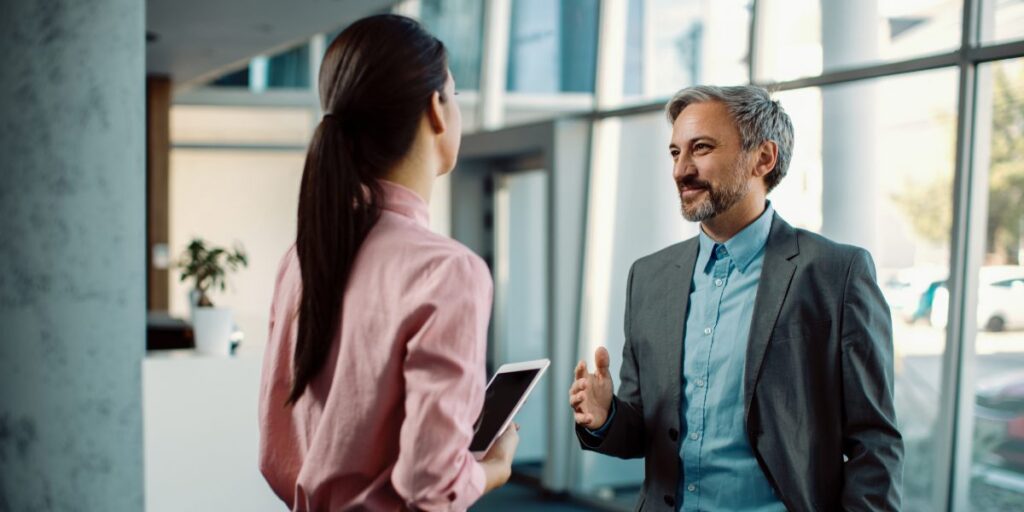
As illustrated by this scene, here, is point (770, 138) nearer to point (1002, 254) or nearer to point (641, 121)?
point (1002, 254)

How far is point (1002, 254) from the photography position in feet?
14.1

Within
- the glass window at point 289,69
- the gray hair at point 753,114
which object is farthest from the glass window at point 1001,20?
the glass window at point 289,69

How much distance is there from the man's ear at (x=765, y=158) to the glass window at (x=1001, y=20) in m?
2.36

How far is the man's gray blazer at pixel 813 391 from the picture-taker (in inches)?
78.4

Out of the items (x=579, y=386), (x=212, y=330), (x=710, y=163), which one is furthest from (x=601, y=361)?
(x=212, y=330)

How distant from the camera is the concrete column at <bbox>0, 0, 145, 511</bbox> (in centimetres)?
328

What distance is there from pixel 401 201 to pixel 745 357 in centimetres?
96

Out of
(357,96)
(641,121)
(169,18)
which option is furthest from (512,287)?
(357,96)

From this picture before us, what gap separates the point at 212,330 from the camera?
4.11m

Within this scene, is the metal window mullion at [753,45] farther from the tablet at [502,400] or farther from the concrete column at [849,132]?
the tablet at [502,400]

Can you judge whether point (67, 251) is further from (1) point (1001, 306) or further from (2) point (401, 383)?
(1) point (1001, 306)

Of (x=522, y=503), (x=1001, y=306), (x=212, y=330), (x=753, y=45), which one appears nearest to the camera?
(x=212, y=330)

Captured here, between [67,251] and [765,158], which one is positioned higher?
[765,158]

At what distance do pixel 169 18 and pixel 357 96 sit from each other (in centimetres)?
695
